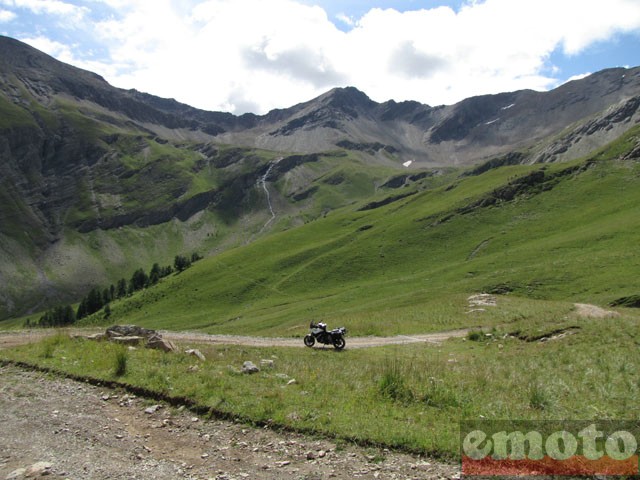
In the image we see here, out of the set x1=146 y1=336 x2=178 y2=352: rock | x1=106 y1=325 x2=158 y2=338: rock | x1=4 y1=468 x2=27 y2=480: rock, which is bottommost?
x1=4 y1=468 x2=27 y2=480: rock

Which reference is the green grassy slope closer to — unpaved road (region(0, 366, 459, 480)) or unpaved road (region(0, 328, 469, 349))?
unpaved road (region(0, 328, 469, 349))

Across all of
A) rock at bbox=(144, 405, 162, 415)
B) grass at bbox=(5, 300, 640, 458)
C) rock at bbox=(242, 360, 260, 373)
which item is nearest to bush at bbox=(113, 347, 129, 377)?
grass at bbox=(5, 300, 640, 458)

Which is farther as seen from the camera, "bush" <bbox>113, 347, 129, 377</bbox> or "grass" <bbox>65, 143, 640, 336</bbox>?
"grass" <bbox>65, 143, 640, 336</bbox>

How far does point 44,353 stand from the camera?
20.1 meters

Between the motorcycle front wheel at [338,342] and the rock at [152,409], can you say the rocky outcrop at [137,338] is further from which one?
the motorcycle front wheel at [338,342]

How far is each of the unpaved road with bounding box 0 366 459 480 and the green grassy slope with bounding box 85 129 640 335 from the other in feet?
85.7

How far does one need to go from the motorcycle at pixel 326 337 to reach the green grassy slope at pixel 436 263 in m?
9.32

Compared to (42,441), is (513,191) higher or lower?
higher

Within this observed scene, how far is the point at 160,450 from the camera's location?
10.9 meters

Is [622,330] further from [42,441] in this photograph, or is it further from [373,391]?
[42,441]

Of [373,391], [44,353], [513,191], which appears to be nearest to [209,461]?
[373,391]

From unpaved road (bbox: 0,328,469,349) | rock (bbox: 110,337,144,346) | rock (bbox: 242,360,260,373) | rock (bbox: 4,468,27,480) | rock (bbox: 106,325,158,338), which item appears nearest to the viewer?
rock (bbox: 4,468,27,480)

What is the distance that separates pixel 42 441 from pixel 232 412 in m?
4.87

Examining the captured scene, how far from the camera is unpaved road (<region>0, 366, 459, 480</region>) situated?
954 cm
